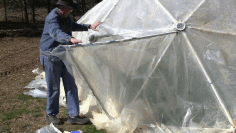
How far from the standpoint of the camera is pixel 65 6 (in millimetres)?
3518

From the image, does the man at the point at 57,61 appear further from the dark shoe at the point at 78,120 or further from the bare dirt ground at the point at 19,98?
the bare dirt ground at the point at 19,98

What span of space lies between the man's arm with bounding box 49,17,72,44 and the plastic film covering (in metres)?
0.12

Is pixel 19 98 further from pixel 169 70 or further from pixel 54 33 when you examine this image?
pixel 169 70

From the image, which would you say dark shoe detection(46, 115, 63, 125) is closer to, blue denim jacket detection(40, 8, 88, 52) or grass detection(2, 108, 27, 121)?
grass detection(2, 108, 27, 121)

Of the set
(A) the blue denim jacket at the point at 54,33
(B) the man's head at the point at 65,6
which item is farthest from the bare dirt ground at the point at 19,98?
(B) the man's head at the point at 65,6

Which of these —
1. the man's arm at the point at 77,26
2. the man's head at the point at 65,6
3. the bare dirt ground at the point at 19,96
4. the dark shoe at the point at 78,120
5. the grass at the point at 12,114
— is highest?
the man's head at the point at 65,6

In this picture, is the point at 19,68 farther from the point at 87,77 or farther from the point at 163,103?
the point at 163,103

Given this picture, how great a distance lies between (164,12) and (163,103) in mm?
1289

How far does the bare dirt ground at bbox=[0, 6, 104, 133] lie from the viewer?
12.6ft

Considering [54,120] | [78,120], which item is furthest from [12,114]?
[78,120]

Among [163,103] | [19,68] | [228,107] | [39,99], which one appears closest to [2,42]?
[19,68]

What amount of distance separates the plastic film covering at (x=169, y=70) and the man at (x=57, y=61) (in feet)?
0.75

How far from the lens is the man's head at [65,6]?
3.49 meters

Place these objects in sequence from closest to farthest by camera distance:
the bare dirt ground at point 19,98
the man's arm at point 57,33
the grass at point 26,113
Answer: the man's arm at point 57,33, the grass at point 26,113, the bare dirt ground at point 19,98
